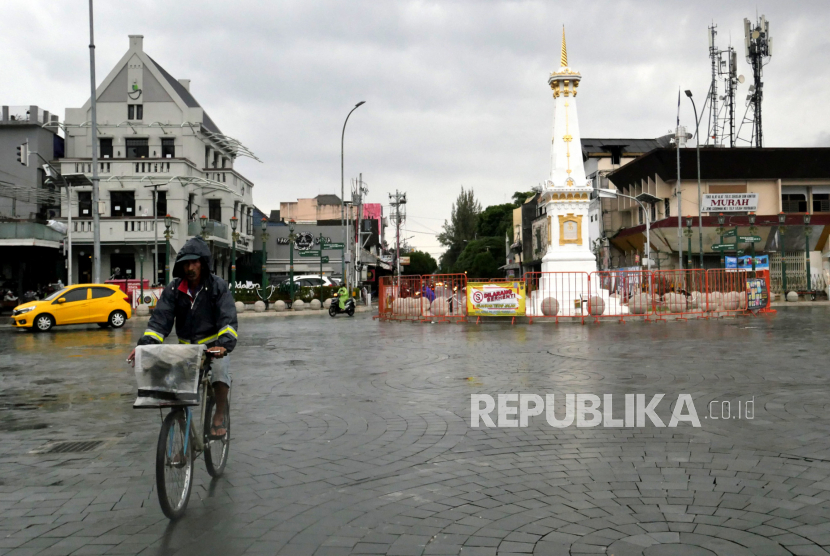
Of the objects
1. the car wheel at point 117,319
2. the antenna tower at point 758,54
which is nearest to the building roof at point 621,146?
the antenna tower at point 758,54

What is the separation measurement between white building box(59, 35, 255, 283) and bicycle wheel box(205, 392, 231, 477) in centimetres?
3570

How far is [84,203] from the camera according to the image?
41.0 m

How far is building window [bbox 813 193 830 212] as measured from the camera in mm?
51562

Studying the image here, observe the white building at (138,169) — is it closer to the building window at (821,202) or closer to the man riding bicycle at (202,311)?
the man riding bicycle at (202,311)

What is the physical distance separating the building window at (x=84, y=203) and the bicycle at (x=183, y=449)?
39.6 metres

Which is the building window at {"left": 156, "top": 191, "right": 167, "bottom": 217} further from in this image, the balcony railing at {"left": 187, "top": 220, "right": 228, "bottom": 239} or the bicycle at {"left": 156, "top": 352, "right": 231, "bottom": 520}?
the bicycle at {"left": 156, "top": 352, "right": 231, "bottom": 520}

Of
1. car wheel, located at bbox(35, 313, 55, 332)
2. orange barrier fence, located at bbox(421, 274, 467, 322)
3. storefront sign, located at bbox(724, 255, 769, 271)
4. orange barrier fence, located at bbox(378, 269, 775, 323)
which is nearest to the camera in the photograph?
car wheel, located at bbox(35, 313, 55, 332)

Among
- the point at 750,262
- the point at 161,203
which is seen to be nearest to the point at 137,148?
the point at 161,203

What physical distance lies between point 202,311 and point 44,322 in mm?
20179

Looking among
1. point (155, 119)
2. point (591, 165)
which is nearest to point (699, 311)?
point (155, 119)

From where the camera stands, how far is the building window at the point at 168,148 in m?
42.1

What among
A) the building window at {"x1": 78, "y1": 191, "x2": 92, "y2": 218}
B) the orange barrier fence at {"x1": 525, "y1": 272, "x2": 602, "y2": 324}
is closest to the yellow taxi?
the orange barrier fence at {"x1": 525, "y1": 272, "x2": 602, "y2": 324}

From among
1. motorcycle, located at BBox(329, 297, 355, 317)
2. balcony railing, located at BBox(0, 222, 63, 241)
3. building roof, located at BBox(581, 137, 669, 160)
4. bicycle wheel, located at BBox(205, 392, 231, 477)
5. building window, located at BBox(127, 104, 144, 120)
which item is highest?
building roof, located at BBox(581, 137, 669, 160)

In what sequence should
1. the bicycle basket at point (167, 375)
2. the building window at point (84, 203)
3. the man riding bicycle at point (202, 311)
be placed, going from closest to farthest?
the bicycle basket at point (167, 375) < the man riding bicycle at point (202, 311) < the building window at point (84, 203)
